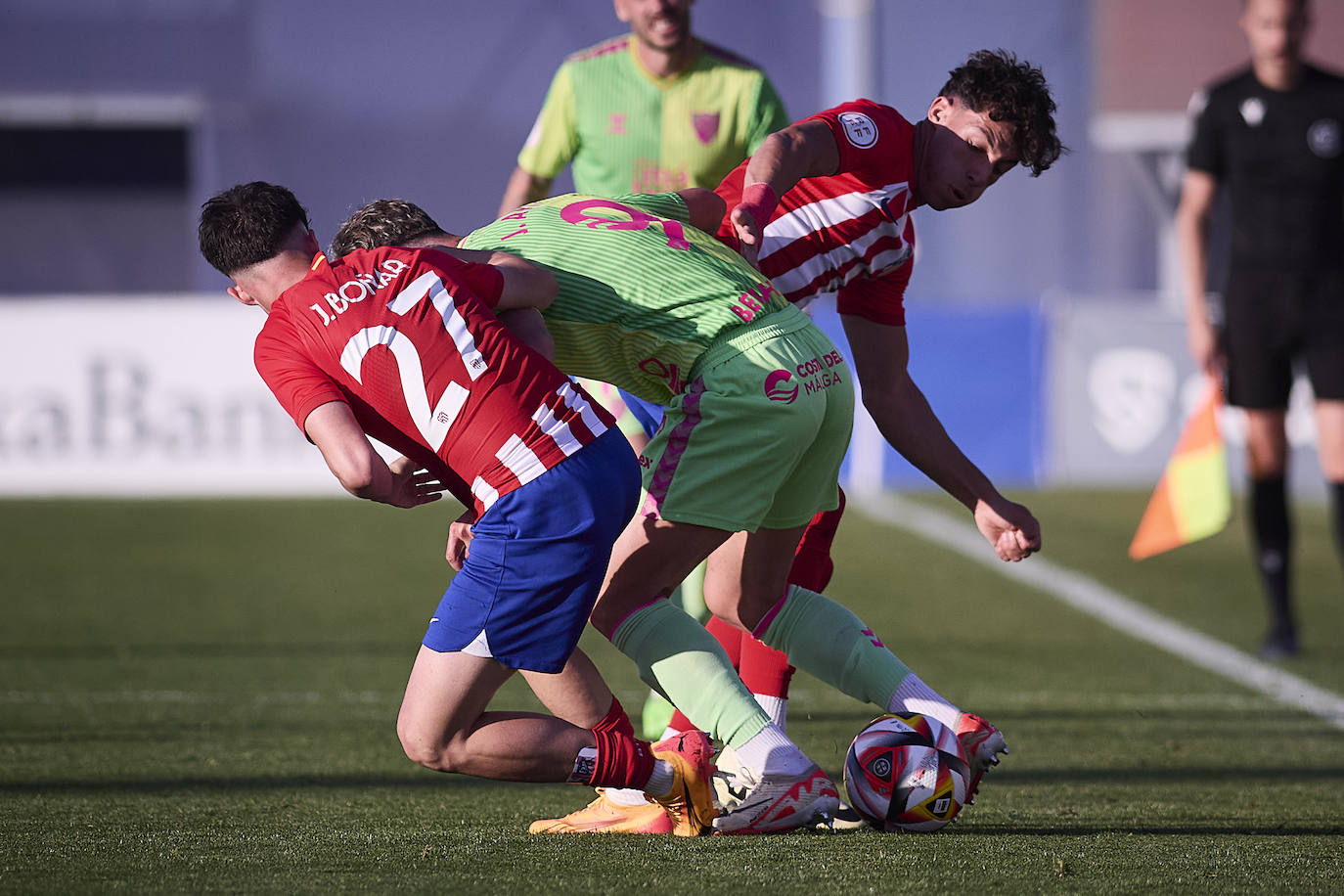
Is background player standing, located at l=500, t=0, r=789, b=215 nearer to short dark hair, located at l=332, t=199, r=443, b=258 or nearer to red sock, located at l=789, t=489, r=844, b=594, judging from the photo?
red sock, located at l=789, t=489, r=844, b=594

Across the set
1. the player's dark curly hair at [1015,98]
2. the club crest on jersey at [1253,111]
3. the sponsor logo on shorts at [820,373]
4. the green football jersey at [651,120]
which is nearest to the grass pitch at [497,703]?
the sponsor logo on shorts at [820,373]

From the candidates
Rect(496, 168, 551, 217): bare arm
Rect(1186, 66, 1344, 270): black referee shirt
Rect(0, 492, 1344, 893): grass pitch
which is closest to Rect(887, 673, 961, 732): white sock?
Rect(0, 492, 1344, 893): grass pitch

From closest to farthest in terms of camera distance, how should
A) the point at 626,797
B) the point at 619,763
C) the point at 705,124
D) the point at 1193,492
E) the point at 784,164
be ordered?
the point at 619,763 → the point at 784,164 → the point at 626,797 → the point at 705,124 → the point at 1193,492

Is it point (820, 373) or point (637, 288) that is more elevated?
point (637, 288)

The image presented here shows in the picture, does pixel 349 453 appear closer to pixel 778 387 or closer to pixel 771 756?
pixel 778 387

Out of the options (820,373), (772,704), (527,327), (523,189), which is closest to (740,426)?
(820,373)

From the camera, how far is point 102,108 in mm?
16531

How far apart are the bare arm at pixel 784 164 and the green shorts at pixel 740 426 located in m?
0.20

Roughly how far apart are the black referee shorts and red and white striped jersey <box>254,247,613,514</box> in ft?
11.7

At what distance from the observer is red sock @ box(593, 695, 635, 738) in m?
3.01

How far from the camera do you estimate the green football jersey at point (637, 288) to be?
3.01 meters

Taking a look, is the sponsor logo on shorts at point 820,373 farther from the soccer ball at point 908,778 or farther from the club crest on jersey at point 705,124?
the club crest on jersey at point 705,124

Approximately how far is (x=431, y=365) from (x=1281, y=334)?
3877 mm

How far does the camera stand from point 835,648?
3324 millimetres
